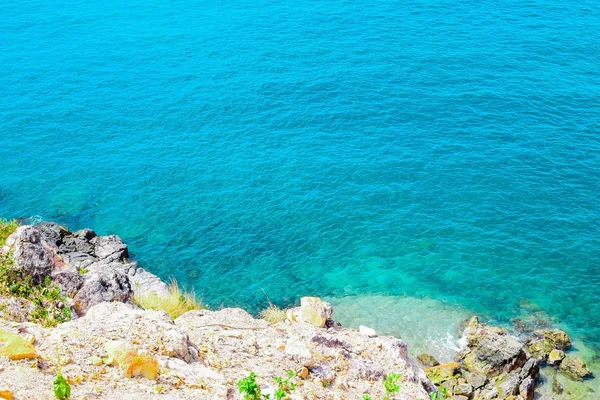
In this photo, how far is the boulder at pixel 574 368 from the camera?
3866 cm

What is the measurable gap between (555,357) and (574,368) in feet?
4.22

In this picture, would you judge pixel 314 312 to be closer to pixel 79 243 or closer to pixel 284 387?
pixel 284 387

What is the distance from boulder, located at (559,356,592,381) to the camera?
38.7m

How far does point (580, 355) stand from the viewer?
40.9 metres

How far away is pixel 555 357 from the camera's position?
3959cm

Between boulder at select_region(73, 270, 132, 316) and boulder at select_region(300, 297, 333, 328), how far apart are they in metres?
9.07

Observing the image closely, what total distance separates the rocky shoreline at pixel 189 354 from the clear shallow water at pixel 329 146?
32.3ft

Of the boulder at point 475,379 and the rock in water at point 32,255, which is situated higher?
the rock in water at point 32,255

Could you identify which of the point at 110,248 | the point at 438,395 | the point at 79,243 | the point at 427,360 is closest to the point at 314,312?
the point at 438,395

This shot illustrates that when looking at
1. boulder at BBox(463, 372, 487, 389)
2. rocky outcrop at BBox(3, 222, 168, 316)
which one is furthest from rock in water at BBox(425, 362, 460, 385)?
rocky outcrop at BBox(3, 222, 168, 316)

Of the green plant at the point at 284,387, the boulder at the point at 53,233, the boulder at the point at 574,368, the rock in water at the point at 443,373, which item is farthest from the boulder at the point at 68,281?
the boulder at the point at 574,368

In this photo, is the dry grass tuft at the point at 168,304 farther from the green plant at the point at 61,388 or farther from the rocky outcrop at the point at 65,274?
the green plant at the point at 61,388

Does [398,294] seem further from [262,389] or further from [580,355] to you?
[262,389]

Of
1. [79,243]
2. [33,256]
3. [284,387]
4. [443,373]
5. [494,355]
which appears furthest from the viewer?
[79,243]
